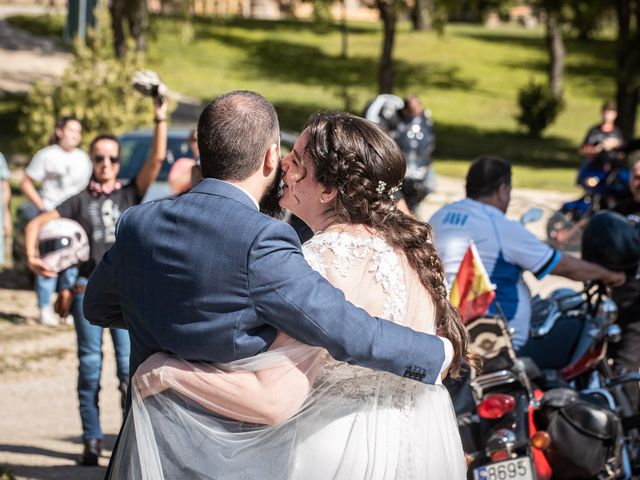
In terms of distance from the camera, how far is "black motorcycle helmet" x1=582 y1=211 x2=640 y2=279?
5.61 m

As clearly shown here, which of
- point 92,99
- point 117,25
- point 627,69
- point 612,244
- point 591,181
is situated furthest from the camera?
point 627,69

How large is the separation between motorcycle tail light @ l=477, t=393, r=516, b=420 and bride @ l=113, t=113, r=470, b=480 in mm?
1622

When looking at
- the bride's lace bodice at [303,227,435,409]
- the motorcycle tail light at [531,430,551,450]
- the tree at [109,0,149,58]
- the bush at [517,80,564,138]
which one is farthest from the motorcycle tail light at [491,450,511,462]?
the bush at [517,80,564,138]

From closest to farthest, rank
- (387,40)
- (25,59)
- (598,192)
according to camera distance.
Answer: (598,192) → (387,40) → (25,59)

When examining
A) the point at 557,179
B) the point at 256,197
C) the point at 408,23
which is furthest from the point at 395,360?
the point at 408,23

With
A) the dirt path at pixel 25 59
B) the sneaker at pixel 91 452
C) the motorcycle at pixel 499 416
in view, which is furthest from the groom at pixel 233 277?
the dirt path at pixel 25 59

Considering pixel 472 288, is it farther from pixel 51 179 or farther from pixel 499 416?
pixel 51 179

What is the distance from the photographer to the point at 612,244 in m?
5.61

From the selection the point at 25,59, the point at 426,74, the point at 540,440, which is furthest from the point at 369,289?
the point at 426,74

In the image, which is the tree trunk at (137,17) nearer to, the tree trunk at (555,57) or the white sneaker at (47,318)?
the tree trunk at (555,57)

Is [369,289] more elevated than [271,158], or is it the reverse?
[271,158]

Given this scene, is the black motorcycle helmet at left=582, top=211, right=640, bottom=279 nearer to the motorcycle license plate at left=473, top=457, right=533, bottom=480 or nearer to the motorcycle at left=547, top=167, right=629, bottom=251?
the motorcycle license plate at left=473, top=457, right=533, bottom=480

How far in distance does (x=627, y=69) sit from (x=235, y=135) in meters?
22.5

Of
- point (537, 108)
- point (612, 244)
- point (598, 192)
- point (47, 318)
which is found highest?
point (612, 244)
